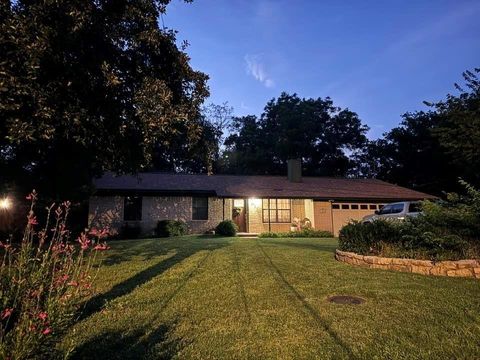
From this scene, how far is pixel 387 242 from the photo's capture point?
9.91 meters

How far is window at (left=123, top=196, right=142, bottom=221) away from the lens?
22.4m

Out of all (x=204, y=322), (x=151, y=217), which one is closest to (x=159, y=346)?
(x=204, y=322)

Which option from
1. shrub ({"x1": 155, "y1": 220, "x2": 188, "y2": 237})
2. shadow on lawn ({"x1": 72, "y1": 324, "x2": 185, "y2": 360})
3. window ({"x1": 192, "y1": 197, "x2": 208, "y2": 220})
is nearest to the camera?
shadow on lawn ({"x1": 72, "y1": 324, "x2": 185, "y2": 360})

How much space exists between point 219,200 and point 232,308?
1818 centimetres

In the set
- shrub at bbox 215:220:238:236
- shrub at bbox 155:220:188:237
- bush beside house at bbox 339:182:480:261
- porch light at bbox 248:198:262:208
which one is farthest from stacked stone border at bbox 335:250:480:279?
porch light at bbox 248:198:262:208

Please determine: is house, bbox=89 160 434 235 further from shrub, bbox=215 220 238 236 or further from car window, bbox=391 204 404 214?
car window, bbox=391 204 404 214

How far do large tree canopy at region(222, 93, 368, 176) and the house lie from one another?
14.2 m

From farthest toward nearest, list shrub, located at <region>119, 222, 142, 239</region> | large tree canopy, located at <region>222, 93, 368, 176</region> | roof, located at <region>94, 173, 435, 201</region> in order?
large tree canopy, located at <region>222, 93, 368, 176</region> → roof, located at <region>94, 173, 435, 201</region> → shrub, located at <region>119, 222, 142, 239</region>

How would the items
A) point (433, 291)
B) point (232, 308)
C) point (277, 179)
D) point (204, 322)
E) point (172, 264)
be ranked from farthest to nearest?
point (277, 179) → point (172, 264) → point (433, 291) → point (232, 308) → point (204, 322)

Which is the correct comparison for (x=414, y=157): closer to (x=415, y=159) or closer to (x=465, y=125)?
(x=415, y=159)

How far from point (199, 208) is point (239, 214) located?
278cm

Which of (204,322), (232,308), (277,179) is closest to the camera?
(204,322)

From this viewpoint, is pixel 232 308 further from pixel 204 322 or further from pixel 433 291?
pixel 433 291

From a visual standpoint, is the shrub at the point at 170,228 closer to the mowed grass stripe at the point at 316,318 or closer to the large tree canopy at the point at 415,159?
the mowed grass stripe at the point at 316,318
